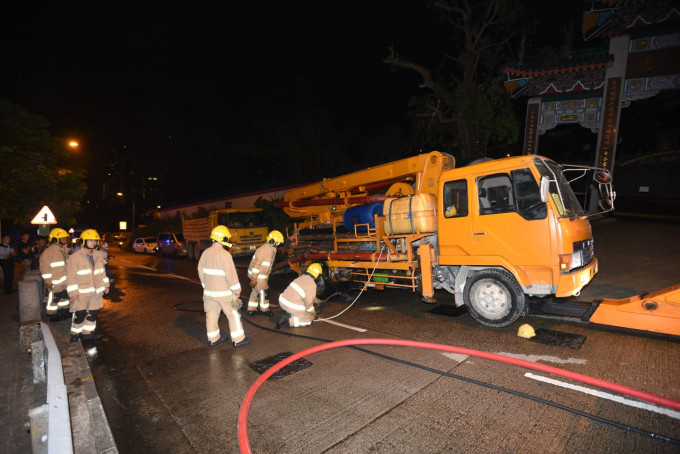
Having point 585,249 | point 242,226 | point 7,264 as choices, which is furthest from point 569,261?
point 7,264

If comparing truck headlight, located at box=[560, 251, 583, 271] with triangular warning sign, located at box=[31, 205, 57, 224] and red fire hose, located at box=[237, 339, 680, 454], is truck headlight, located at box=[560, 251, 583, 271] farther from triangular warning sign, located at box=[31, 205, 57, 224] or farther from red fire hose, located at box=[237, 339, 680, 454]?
triangular warning sign, located at box=[31, 205, 57, 224]

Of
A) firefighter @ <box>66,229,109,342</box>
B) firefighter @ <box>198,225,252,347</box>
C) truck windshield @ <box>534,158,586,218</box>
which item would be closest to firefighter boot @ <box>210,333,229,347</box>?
firefighter @ <box>198,225,252,347</box>

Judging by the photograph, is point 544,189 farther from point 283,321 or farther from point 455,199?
point 283,321

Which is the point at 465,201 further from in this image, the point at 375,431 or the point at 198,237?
the point at 198,237

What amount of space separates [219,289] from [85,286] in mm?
2298

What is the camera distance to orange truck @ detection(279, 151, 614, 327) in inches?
197

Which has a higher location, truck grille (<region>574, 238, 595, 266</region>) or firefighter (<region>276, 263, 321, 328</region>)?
truck grille (<region>574, 238, 595, 266</region>)

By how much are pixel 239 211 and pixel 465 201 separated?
1163 centimetres

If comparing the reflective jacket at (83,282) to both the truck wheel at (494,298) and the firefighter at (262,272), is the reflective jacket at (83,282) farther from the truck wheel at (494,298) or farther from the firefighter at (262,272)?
the truck wheel at (494,298)

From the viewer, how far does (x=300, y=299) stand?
5.79 meters

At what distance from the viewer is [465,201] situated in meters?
5.79

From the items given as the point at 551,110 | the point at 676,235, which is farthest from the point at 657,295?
the point at 551,110

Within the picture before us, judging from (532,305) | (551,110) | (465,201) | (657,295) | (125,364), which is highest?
(551,110)

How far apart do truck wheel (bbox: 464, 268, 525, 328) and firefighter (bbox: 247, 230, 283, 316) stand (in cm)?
358
